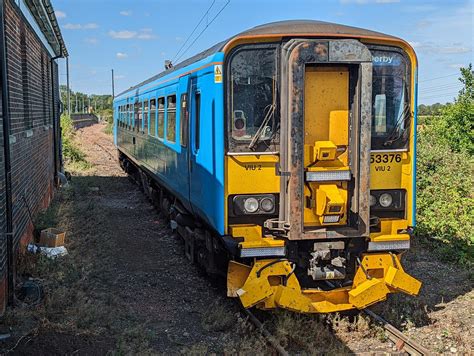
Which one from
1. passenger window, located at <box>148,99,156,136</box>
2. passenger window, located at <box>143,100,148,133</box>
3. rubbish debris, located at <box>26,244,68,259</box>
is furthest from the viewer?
passenger window, located at <box>143,100,148,133</box>

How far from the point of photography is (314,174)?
6.05 m

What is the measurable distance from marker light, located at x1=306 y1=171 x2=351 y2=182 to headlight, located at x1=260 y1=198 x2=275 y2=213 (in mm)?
465

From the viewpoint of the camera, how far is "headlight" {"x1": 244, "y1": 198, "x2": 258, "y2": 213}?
6.18 meters

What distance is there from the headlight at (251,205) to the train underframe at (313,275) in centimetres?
18

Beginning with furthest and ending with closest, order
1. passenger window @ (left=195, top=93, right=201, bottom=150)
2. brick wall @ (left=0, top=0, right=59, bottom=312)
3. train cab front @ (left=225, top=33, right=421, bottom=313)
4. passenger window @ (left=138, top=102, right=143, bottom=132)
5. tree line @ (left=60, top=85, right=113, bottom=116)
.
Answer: tree line @ (left=60, top=85, right=113, bottom=116) → passenger window @ (left=138, top=102, right=143, bottom=132) → brick wall @ (left=0, top=0, right=59, bottom=312) → passenger window @ (left=195, top=93, right=201, bottom=150) → train cab front @ (left=225, top=33, right=421, bottom=313)

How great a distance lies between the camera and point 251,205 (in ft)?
20.3

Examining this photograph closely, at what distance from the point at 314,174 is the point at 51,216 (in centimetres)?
664

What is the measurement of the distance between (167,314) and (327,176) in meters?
2.60

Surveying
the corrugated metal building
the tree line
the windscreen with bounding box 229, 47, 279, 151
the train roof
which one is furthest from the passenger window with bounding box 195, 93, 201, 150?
the tree line

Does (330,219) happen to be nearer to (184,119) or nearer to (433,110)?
(184,119)

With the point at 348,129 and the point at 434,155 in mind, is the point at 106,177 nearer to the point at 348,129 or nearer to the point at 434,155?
the point at 434,155

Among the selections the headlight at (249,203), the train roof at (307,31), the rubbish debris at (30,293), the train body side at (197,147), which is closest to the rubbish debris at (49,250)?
the rubbish debris at (30,293)

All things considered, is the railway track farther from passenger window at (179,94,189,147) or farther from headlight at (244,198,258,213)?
passenger window at (179,94,189,147)

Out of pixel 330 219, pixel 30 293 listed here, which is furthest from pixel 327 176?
pixel 30 293
